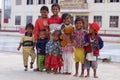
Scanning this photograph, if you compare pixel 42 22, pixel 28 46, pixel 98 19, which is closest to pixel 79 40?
pixel 42 22

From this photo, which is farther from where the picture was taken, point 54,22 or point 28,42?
point 28,42

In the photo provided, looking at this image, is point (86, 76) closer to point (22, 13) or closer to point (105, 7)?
point (105, 7)

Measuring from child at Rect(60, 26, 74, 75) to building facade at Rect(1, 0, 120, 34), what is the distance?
31864 millimetres

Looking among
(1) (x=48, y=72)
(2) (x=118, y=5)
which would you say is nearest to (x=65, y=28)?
(1) (x=48, y=72)

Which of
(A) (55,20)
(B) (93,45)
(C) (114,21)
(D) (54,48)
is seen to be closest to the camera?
(B) (93,45)

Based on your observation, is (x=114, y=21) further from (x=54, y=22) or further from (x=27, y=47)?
(x=54, y=22)

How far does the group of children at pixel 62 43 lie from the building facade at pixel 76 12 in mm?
31630

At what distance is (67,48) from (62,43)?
0.17 m

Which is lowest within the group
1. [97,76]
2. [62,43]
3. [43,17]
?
[97,76]

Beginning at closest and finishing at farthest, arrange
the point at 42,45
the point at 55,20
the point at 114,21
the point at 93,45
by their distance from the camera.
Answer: the point at 93,45
the point at 55,20
the point at 42,45
the point at 114,21

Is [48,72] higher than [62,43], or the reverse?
A: [62,43]

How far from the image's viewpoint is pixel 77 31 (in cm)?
888

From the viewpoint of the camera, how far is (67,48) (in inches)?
356

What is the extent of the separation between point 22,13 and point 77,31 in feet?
134
